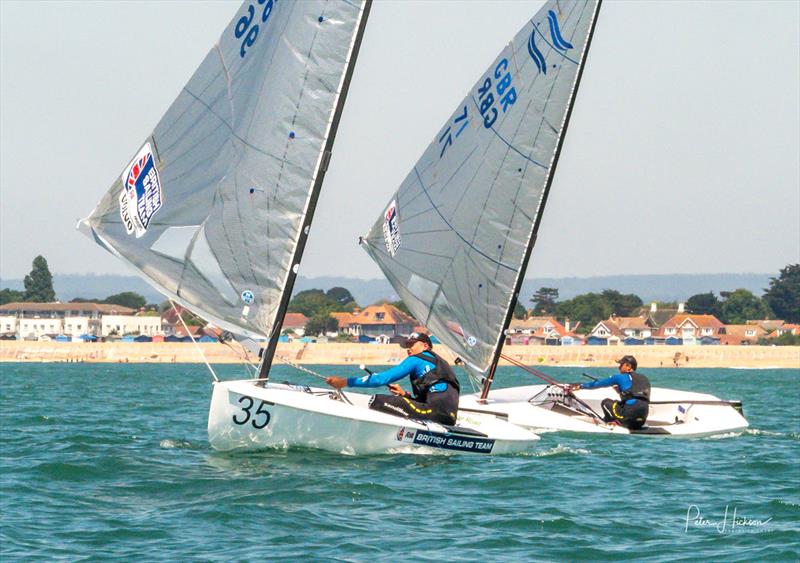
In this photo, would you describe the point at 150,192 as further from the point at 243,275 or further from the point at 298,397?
the point at 298,397

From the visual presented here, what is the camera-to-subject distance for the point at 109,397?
115ft

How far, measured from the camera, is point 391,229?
23.0 metres

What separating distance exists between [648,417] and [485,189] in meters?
5.40

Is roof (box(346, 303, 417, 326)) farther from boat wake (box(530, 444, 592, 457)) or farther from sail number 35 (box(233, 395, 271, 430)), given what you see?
sail number 35 (box(233, 395, 271, 430))

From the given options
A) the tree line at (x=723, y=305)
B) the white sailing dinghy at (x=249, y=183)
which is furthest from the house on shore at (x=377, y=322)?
the white sailing dinghy at (x=249, y=183)

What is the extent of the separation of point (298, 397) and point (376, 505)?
363cm

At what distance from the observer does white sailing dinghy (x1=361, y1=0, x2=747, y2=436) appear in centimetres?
2288

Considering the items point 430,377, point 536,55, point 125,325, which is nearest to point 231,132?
point 430,377

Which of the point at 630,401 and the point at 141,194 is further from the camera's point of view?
the point at 630,401

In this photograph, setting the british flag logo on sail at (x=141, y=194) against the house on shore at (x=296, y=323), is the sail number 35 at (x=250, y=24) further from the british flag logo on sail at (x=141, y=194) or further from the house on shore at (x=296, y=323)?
the house on shore at (x=296, y=323)

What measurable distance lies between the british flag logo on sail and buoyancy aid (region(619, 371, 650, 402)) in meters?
8.98

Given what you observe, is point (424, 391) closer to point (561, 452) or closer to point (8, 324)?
point (561, 452)

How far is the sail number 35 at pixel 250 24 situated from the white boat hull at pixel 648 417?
7.23 metres

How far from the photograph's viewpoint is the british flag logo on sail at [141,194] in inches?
666
